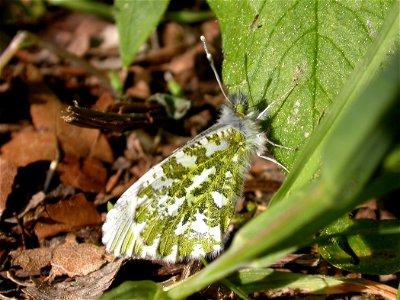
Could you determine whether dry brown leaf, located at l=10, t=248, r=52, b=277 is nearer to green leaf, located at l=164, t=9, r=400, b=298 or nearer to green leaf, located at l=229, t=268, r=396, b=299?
green leaf, located at l=229, t=268, r=396, b=299

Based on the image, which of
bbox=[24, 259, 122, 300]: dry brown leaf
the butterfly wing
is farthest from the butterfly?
bbox=[24, 259, 122, 300]: dry brown leaf

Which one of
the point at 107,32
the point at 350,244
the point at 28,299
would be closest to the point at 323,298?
the point at 350,244

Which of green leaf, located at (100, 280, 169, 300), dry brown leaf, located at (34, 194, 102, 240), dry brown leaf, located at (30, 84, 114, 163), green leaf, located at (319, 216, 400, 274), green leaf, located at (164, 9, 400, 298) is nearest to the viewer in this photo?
green leaf, located at (164, 9, 400, 298)

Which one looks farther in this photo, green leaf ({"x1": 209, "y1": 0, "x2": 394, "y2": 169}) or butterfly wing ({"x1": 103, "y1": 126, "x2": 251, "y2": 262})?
A: butterfly wing ({"x1": 103, "y1": 126, "x2": 251, "y2": 262})

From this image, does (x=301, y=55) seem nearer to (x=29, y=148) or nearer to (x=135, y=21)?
(x=135, y=21)

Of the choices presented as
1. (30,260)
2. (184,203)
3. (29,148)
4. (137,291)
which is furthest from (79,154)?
(137,291)

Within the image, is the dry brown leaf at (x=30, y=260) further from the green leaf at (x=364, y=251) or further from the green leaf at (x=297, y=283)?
the green leaf at (x=364, y=251)
